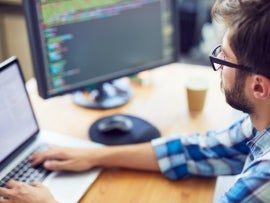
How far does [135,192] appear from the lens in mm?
1115

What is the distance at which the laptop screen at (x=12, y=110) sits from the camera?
1118mm

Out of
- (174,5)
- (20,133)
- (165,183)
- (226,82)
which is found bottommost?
(165,183)

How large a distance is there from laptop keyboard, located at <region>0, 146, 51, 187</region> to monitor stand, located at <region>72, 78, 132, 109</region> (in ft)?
1.24

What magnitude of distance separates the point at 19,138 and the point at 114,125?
0.30 meters

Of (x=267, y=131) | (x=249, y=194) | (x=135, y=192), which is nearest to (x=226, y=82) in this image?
(x=267, y=131)

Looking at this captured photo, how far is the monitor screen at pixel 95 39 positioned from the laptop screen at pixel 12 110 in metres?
0.08

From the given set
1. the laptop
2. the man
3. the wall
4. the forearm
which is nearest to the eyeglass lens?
the man

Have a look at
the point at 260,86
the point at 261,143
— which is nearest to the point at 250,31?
the point at 260,86

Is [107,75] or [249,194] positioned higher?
[107,75]

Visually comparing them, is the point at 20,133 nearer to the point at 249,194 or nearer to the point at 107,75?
the point at 107,75

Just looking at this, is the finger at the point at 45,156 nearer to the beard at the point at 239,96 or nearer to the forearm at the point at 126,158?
the forearm at the point at 126,158

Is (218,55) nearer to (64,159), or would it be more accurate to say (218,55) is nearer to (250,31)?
(250,31)

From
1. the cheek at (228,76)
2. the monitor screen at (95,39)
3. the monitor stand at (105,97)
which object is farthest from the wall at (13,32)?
the cheek at (228,76)

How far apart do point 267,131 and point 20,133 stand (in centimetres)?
66
